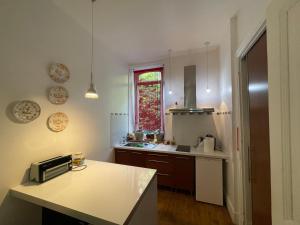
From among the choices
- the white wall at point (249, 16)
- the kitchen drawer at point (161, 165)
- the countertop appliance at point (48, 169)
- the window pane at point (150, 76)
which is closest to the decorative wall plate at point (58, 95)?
the countertop appliance at point (48, 169)

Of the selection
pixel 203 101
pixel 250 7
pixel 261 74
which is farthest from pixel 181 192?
pixel 250 7

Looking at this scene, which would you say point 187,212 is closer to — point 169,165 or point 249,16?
point 169,165

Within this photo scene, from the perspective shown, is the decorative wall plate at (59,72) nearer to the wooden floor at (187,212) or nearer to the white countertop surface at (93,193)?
the white countertop surface at (93,193)

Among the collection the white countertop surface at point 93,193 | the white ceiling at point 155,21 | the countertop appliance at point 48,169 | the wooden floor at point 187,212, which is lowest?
the wooden floor at point 187,212

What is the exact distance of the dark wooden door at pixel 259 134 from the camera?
105cm

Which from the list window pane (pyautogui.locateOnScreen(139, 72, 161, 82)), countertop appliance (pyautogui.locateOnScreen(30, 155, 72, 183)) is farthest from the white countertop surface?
window pane (pyautogui.locateOnScreen(139, 72, 161, 82))

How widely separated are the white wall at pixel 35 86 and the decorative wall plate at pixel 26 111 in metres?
0.05

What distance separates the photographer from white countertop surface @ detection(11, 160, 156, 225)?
2.86 ft

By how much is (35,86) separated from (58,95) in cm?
23

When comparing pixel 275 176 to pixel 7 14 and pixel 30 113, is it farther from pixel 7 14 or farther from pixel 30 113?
pixel 7 14

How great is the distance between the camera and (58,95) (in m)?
1.59

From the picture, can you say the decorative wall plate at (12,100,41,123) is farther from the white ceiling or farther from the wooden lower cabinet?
the wooden lower cabinet

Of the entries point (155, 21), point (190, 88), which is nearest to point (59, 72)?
point (155, 21)

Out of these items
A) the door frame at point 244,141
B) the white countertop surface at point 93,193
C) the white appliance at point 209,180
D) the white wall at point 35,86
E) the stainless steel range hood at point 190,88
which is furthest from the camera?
the stainless steel range hood at point 190,88
